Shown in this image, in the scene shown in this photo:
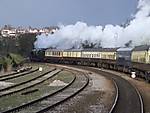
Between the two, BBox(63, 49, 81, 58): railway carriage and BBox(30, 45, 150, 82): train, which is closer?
BBox(30, 45, 150, 82): train

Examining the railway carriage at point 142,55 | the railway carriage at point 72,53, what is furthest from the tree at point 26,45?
the railway carriage at point 142,55

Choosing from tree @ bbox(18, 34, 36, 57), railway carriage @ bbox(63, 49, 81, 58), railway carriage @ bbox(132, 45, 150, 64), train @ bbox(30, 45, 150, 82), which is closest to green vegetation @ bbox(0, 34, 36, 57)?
tree @ bbox(18, 34, 36, 57)

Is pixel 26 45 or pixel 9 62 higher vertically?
pixel 26 45

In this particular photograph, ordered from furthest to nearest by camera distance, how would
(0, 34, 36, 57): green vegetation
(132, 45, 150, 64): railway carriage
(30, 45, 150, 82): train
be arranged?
(0, 34, 36, 57): green vegetation, (30, 45, 150, 82): train, (132, 45, 150, 64): railway carriage

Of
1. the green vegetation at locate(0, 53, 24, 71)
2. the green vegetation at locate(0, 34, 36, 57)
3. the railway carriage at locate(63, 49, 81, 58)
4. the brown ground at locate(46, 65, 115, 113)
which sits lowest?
the brown ground at locate(46, 65, 115, 113)

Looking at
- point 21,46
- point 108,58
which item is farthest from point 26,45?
point 108,58

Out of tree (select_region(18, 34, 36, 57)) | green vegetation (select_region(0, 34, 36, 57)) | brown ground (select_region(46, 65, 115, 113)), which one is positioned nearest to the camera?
brown ground (select_region(46, 65, 115, 113))

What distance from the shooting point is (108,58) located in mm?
57688

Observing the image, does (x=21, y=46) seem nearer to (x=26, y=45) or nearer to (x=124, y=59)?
(x=26, y=45)

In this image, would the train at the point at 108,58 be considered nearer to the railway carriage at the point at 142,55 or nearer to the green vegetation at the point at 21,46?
the railway carriage at the point at 142,55

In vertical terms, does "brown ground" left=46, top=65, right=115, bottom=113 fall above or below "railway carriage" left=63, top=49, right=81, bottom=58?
below

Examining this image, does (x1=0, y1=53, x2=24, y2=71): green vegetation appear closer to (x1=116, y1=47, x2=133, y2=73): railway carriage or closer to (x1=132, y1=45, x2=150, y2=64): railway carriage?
(x1=116, y1=47, x2=133, y2=73): railway carriage

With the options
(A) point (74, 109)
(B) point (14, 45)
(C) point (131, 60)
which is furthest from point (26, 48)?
(A) point (74, 109)

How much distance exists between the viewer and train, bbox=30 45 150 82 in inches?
1336
